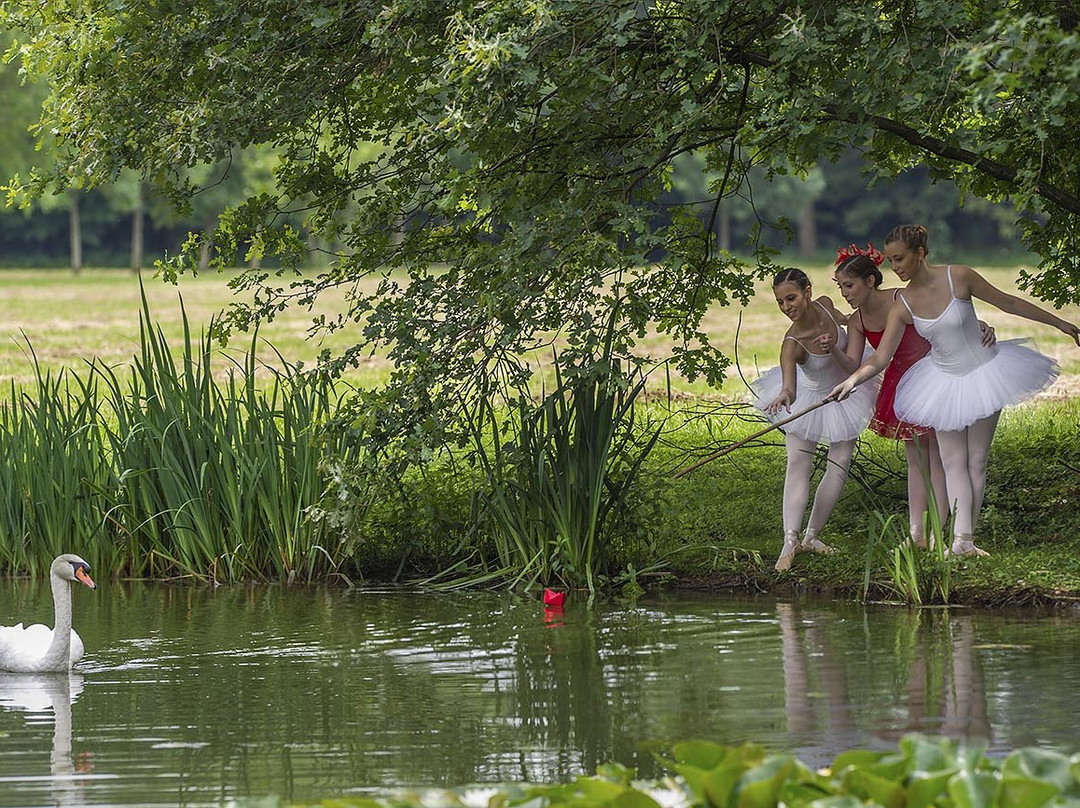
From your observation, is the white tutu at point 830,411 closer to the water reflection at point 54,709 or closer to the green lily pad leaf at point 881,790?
the water reflection at point 54,709

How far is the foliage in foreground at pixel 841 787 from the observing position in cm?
386

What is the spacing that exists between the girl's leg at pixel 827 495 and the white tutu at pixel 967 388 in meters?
0.53

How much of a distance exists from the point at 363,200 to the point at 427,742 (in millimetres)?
4069

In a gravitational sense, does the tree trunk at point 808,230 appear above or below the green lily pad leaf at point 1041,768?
above

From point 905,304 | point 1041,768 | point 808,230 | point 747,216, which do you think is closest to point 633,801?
point 1041,768

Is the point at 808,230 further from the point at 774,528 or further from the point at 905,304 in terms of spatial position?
the point at 905,304

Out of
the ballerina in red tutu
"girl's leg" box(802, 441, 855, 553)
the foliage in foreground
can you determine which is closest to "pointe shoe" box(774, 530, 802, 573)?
"girl's leg" box(802, 441, 855, 553)

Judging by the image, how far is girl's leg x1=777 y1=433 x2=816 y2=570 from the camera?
9.97 m

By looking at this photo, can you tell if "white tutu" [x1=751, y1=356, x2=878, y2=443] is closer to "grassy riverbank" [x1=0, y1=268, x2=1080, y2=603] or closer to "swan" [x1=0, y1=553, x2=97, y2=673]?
"grassy riverbank" [x1=0, y1=268, x2=1080, y2=603]

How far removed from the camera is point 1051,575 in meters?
9.28

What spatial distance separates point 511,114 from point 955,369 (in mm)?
3213

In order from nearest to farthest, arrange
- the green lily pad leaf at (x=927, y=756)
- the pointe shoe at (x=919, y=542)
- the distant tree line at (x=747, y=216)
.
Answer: the green lily pad leaf at (x=927, y=756) < the pointe shoe at (x=919, y=542) < the distant tree line at (x=747, y=216)

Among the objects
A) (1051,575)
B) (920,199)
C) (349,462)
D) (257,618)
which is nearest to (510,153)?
A: (349,462)

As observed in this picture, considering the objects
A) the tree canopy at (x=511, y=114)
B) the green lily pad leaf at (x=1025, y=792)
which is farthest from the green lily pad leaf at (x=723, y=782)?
the tree canopy at (x=511, y=114)
